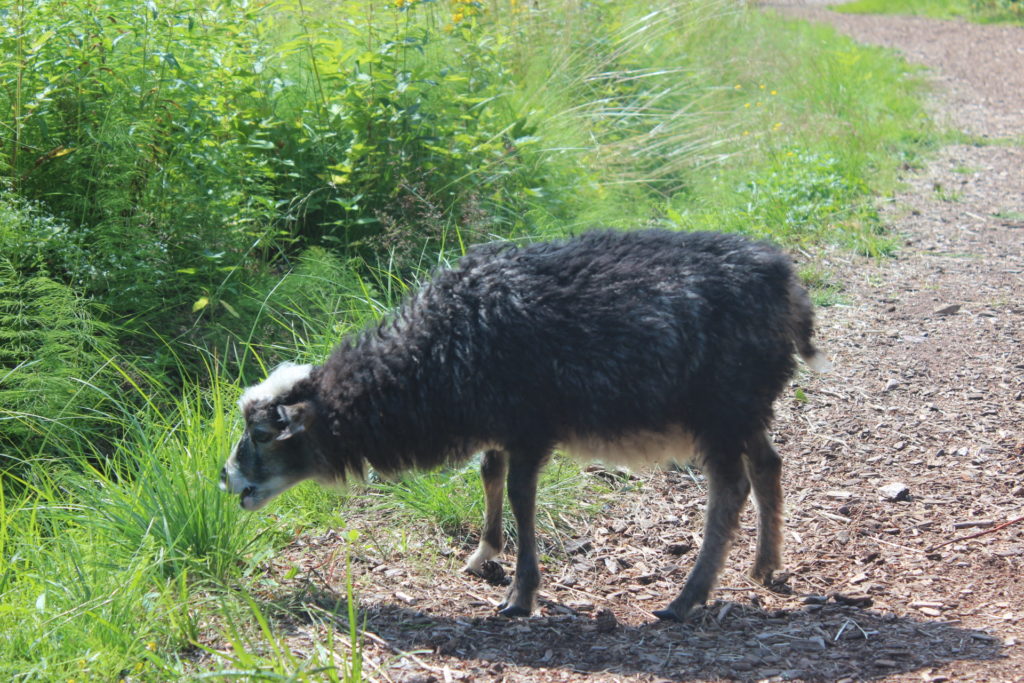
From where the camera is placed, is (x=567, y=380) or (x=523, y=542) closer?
(x=567, y=380)

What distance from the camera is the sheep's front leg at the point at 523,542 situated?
162 inches

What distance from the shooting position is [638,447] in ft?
13.7

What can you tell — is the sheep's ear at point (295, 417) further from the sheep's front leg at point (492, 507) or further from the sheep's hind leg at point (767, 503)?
the sheep's hind leg at point (767, 503)

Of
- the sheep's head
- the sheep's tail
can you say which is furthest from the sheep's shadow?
the sheep's tail

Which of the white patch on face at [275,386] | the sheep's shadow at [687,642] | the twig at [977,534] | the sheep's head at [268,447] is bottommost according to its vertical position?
the twig at [977,534]

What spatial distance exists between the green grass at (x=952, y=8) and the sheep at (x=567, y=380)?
19.0 meters

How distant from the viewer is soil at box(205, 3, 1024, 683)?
3.74 metres

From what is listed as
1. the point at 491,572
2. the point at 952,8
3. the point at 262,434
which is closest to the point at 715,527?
the point at 491,572

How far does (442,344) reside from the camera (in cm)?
411

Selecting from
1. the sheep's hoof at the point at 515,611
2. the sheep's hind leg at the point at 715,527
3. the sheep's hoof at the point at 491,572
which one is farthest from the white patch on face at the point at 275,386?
the sheep's hind leg at the point at 715,527

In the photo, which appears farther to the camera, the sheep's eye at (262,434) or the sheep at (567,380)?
the sheep's eye at (262,434)

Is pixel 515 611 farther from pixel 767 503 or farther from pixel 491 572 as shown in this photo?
pixel 767 503

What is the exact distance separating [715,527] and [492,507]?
37.7 inches

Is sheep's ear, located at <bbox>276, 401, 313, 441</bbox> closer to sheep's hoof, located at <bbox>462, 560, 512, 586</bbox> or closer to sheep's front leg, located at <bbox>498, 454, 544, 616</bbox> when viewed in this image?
sheep's front leg, located at <bbox>498, 454, 544, 616</bbox>
